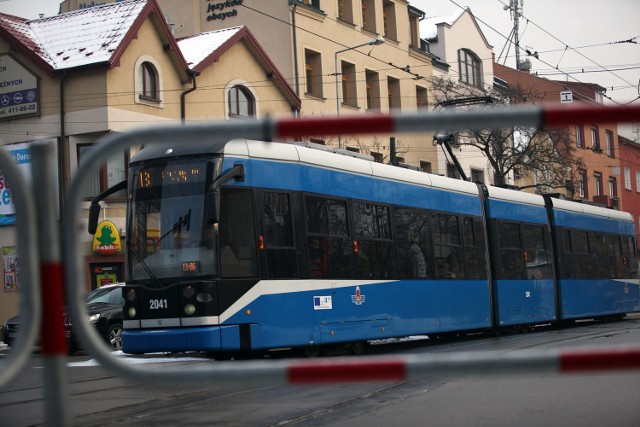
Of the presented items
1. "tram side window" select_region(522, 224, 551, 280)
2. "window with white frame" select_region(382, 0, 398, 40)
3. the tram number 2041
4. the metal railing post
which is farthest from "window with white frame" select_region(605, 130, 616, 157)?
the metal railing post

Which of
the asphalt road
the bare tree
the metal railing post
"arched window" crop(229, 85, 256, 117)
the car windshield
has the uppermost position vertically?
"arched window" crop(229, 85, 256, 117)

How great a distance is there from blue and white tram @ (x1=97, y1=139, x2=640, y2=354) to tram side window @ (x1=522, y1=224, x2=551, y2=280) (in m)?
3.49

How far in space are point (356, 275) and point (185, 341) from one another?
353 centimetres

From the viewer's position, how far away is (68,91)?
3098 centimetres

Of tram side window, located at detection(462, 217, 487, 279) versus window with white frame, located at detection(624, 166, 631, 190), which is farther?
window with white frame, located at detection(624, 166, 631, 190)

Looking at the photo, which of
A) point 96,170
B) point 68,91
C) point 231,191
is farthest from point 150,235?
point 68,91

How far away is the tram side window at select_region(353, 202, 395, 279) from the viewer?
16.2m

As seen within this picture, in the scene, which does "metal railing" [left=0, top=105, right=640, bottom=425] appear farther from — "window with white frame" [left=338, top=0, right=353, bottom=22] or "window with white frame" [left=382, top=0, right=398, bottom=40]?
"window with white frame" [left=382, top=0, right=398, bottom=40]

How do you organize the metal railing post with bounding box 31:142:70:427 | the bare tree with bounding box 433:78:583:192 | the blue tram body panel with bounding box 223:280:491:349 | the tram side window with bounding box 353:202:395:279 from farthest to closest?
the bare tree with bounding box 433:78:583:192 → the tram side window with bounding box 353:202:395:279 → the blue tram body panel with bounding box 223:280:491:349 → the metal railing post with bounding box 31:142:70:427

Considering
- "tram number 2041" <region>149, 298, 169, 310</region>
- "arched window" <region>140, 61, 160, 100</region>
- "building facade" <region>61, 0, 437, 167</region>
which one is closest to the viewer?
"tram number 2041" <region>149, 298, 169, 310</region>

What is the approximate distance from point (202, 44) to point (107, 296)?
1563 centimetres

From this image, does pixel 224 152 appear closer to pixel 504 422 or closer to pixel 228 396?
pixel 228 396

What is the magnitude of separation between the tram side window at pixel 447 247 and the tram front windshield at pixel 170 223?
6305 millimetres

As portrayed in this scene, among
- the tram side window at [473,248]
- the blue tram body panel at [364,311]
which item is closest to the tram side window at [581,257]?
the tram side window at [473,248]
